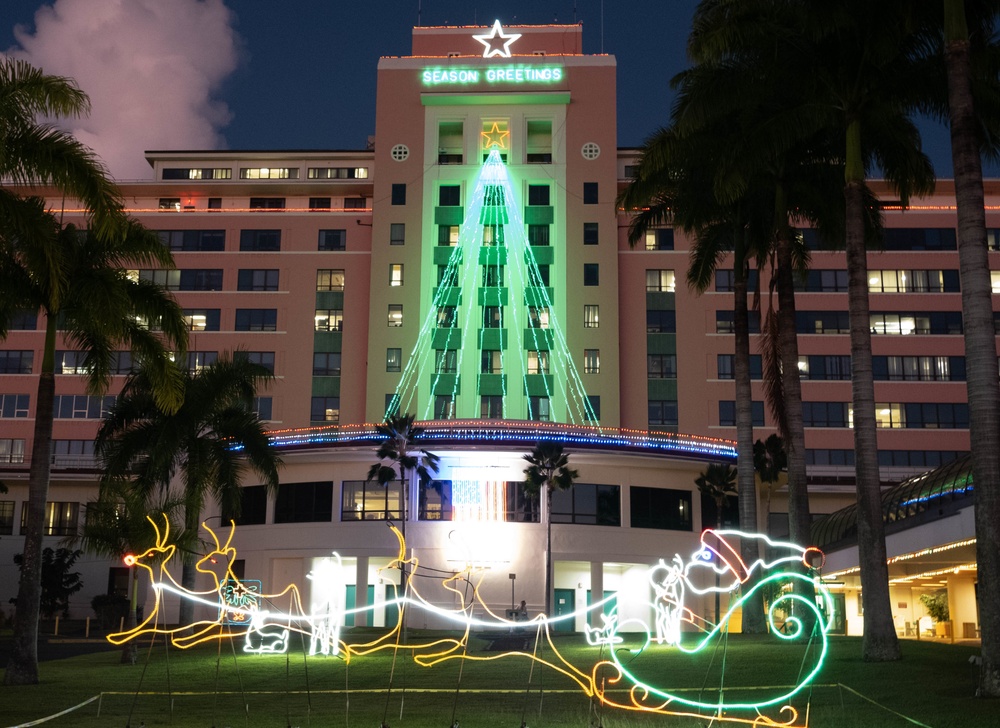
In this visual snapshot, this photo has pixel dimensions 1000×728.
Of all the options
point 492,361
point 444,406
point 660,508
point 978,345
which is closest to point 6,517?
point 444,406

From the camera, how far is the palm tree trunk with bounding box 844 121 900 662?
26791 millimetres

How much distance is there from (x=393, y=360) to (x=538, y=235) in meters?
14.0

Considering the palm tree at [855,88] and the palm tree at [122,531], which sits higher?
the palm tree at [855,88]

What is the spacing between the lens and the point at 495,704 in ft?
74.2

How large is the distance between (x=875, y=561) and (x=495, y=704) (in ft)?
34.8

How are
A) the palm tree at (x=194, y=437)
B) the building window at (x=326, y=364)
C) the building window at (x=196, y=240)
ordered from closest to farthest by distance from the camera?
the palm tree at (x=194, y=437), the building window at (x=326, y=364), the building window at (x=196, y=240)

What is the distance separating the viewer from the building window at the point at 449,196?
81625 mm

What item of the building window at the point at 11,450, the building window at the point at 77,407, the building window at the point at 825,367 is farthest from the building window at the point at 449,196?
the building window at the point at 11,450

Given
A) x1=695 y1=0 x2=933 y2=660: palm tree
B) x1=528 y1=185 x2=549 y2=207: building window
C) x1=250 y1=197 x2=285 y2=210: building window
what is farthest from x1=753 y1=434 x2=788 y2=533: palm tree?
x1=250 y1=197 x2=285 y2=210: building window

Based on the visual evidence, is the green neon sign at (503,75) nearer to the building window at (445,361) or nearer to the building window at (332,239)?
the building window at (332,239)

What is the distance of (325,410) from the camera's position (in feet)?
265

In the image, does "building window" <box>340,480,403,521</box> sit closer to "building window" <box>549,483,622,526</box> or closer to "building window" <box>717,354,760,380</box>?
"building window" <box>549,483,622,526</box>

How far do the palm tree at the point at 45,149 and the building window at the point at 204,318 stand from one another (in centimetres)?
5812

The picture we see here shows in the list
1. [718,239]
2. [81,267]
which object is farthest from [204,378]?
[718,239]
